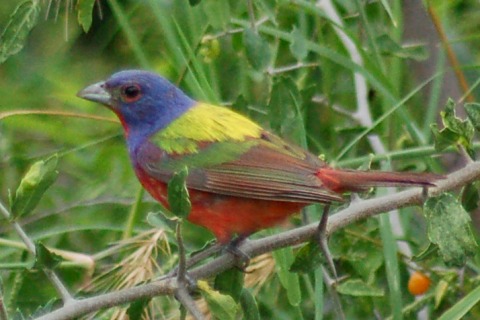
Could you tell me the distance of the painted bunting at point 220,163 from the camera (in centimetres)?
268

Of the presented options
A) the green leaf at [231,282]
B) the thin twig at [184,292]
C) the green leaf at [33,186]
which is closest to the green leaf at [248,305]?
the green leaf at [231,282]

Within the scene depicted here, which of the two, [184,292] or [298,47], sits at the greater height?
[298,47]

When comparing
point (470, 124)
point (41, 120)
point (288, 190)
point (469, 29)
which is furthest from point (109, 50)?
point (470, 124)

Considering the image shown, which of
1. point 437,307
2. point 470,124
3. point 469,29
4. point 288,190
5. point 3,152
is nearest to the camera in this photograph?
point 470,124

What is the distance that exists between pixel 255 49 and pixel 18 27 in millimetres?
656

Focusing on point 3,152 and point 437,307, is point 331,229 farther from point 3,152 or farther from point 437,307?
point 3,152

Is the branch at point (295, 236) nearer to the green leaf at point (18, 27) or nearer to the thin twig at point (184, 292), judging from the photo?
the thin twig at point (184, 292)

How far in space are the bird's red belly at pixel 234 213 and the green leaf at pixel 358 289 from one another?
12.9 inches

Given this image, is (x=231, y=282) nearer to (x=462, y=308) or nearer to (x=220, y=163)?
(x=220, y=163)

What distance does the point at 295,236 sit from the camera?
243 cm

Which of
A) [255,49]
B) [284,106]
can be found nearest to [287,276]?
[284,106]

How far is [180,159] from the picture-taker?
2.90 m

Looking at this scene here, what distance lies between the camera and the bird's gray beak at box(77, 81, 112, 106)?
119 inches

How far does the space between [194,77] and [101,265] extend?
0.68 m
